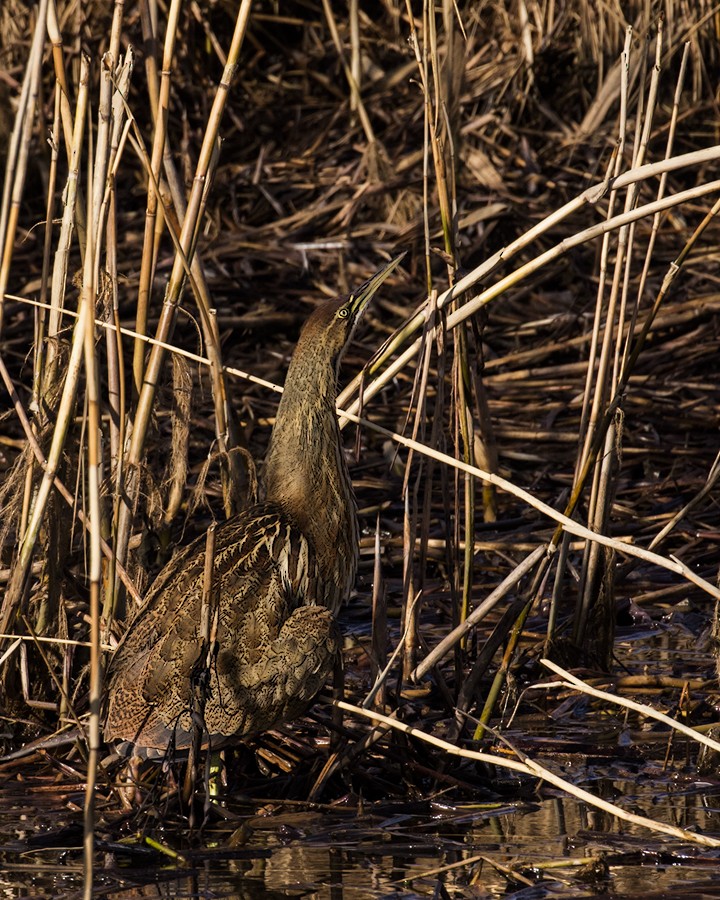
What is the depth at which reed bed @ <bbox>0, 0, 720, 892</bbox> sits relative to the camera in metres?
2.88

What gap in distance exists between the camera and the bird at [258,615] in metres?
2.71

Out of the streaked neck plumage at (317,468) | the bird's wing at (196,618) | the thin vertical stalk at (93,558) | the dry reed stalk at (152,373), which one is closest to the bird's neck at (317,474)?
the streaked neck plumage at (317,468)

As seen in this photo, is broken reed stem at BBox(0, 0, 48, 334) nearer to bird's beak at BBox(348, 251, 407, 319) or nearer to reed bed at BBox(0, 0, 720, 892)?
reed bed at BBox(0, 0, 720, 892)

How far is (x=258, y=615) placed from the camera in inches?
109

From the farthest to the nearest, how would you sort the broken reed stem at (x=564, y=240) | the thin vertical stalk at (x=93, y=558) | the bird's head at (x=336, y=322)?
the bird's head at (x=336, y=322) → the broken reed stem at (x=564, y=240) → the thin vertical stalk at (x=93, y=558)

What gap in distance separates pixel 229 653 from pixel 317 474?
18.1 inches

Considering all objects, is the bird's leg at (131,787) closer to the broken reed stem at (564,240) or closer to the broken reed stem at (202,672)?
the broken reed stem at (202,672)

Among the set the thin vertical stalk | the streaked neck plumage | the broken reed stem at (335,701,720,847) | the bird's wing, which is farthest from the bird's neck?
the thin vertical stalk

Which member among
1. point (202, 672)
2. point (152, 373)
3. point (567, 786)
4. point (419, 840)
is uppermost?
point (152, 373)

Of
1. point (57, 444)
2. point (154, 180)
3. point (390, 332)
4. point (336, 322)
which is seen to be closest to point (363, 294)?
point (336, 322)

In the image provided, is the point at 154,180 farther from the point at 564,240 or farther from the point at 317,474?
the point at 564,240

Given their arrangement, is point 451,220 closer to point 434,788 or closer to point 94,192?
point 94,192

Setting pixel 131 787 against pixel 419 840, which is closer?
pixel 419 840

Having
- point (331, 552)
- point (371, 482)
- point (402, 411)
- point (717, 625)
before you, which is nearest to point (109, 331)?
point (331, 552)
